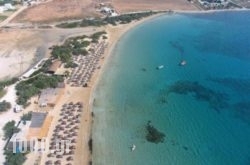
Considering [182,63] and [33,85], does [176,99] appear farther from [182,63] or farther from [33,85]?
[33,85]

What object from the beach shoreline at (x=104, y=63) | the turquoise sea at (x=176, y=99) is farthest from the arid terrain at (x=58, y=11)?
the turquoise sea at (x=176, y=99)

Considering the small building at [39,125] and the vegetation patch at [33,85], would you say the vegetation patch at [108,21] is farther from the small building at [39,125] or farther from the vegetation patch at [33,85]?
the small building at [39,125]

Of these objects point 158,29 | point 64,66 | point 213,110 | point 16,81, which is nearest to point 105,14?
point 158,29

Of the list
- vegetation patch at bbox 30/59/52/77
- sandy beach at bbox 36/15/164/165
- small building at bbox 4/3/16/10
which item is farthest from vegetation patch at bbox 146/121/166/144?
small building at bbox 4/3/16/10

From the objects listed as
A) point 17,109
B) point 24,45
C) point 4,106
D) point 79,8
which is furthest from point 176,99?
point 79,8

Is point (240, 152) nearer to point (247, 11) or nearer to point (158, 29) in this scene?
point (158, 29)

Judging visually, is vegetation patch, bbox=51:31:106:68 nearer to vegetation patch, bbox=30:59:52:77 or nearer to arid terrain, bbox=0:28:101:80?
vegetation patch, bbox=30:59:52:77
